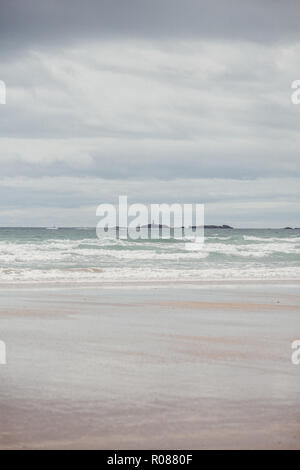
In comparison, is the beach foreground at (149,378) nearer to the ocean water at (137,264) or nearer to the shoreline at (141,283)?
the shoreline at (141,283)

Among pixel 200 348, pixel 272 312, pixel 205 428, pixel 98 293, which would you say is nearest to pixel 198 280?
pixel 98 293

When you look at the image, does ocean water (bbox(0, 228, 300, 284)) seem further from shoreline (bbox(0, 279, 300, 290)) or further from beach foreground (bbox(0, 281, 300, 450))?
beach foreground (bbox(0, 281, 300, 450))

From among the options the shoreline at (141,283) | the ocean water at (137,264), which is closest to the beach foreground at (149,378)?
the shoreline at (141,283)

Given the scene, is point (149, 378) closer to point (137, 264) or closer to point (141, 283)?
point (141, 283)

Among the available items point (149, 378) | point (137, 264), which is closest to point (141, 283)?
point (137, 264)

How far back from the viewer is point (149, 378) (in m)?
6.70

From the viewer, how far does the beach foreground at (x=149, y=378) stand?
4.88 m

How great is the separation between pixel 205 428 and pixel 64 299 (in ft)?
33.6

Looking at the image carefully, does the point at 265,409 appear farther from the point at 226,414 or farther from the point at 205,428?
the point at 205,428

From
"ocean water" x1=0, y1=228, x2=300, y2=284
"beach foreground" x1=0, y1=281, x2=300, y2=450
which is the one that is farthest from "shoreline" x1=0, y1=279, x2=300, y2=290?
"beach foreground" x1=0, y1=281, x2=300, y2=450

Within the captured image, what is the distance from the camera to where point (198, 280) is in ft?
71.9

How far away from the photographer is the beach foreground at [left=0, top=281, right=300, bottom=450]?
192 inches

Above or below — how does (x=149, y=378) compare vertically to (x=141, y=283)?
below

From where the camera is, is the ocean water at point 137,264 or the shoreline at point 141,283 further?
the ocean water at point 137,264
